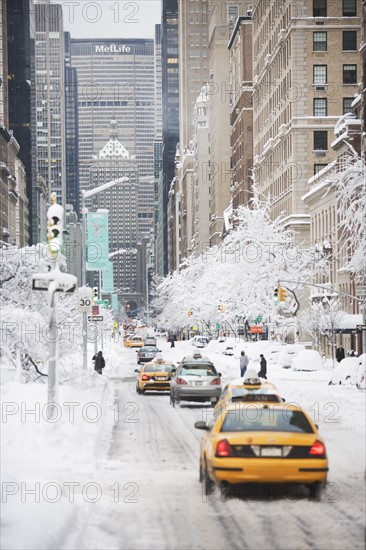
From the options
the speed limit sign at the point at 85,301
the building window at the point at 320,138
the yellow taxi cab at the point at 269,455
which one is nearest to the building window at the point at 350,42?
the building window at the point at 320,138

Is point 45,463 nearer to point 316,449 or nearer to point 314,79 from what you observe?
point 316,449

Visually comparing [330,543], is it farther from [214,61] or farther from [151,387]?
[214,61]

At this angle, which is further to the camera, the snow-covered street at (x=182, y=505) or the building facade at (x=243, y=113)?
the building facade at (x=243, y=113)

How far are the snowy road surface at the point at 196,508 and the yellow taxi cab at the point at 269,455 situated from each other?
1.12 feet

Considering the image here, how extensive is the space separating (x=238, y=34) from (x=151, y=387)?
105178 millimetres

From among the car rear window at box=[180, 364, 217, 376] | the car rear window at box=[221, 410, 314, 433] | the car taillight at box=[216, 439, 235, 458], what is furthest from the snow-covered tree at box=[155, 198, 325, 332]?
the car taillight at box=[216, 439, 235, 458]

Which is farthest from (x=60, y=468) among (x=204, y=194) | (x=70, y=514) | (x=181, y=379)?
(x=204, y=194)

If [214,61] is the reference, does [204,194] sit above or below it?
below

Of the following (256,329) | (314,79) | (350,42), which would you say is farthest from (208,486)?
(350,42)

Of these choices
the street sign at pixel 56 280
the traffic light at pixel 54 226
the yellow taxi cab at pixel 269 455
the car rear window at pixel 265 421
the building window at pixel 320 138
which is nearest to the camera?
the yellow taxi cab at pixel 269 455

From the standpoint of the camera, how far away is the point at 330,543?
1111 cm

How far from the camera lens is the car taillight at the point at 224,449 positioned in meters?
14.0

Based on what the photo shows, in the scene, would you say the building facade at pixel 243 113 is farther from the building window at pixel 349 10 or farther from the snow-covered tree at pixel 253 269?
the building window at pixel 349 10

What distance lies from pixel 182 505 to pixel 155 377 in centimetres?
2489
